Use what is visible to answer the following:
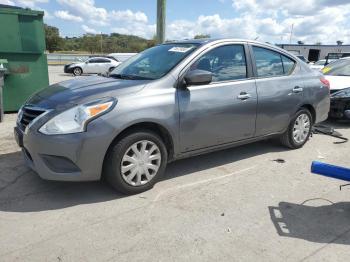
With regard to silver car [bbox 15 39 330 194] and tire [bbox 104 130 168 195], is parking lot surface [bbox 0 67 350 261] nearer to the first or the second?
tire [bbox 104 130 168 195]

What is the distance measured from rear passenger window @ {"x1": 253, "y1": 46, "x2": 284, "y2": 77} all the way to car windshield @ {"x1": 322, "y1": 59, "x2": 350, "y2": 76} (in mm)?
4342

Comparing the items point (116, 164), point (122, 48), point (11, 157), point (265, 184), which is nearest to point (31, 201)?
point (116, 164)

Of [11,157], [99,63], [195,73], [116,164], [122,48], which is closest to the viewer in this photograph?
[116,164]

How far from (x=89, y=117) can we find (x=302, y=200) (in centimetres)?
241

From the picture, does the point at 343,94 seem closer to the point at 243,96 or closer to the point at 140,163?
the point at 243,96

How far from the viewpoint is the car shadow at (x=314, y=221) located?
3227 mm

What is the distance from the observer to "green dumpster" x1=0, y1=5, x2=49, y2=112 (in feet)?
26.4

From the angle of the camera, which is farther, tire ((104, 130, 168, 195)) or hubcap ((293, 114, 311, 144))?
hubcap ((293, 114, 311, 144))

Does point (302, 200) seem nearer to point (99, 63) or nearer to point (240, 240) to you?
point (240, 240)

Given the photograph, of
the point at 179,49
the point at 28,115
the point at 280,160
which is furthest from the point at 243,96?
the point at 28,115

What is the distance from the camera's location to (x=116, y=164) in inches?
148

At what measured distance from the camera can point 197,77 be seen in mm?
4125

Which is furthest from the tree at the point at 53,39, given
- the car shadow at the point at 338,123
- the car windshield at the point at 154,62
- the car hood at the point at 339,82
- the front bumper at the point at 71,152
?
the front bumper at the point at 71,152

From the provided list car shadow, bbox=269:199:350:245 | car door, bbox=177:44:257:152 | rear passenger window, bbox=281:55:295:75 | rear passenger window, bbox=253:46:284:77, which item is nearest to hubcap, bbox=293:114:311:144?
rear passenger window, bbox=281:55:295:75
